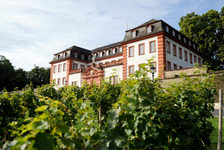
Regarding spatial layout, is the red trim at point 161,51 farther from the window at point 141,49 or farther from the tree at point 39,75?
the tree at point 39,75

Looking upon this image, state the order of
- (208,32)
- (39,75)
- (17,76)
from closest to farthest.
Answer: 1. (208,32)
2. (17,76)
3. (39,75)

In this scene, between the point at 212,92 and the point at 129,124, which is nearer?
the point at 129,124

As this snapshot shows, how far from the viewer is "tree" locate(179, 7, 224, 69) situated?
107 ft

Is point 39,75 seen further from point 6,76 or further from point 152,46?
point 152,46

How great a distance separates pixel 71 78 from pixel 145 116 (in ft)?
122

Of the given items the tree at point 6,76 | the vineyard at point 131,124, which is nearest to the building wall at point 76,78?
the tree at point 6,76

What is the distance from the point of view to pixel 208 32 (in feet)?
109

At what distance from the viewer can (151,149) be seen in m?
1.94

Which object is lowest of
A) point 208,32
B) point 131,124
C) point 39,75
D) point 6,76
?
point 131,124

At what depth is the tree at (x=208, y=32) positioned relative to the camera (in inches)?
1286

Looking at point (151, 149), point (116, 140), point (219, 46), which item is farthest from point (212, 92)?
point (219, 46)

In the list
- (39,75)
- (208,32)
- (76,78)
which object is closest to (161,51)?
(208,32)

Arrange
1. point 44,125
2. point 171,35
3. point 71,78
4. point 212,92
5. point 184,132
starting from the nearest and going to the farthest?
point 44,125, point 184,132, point 212,92, point 171,35, point 71,78

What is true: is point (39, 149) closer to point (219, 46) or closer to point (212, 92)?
point (212, 92)
